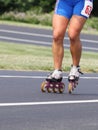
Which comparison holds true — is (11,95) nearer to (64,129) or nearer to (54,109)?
(54,109)

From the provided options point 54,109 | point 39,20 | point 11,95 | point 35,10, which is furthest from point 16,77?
point 35,10

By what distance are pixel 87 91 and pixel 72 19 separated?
1.19 metres

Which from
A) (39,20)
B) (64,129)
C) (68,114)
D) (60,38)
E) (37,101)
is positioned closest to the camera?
(64,129)

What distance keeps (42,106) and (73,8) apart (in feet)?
6.73

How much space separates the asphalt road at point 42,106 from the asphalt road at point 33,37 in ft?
55.9

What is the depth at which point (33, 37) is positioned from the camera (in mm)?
31984

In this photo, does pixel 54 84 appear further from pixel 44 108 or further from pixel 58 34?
pixel 44 108

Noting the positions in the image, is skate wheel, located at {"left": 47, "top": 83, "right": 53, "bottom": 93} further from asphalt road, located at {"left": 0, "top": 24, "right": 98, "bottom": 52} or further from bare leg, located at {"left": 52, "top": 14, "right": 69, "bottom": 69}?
asphalt road, located at {"left": 0, "top": 24, "right": 98, "bottom": 52}

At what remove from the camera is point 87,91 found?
32.5 ft

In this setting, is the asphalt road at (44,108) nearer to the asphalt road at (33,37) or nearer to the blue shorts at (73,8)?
the blue shorts at (73,8)

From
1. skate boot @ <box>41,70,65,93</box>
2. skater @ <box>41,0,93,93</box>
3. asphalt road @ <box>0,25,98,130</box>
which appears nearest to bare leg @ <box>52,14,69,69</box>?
skater @ <box>41,0,93,93</box>

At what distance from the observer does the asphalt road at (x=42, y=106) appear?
264 inches

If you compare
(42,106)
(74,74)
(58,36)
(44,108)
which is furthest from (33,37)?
(44,108)

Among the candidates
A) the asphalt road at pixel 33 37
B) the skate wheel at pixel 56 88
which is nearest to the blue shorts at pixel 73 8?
the skate wheel at pixel 56 88
